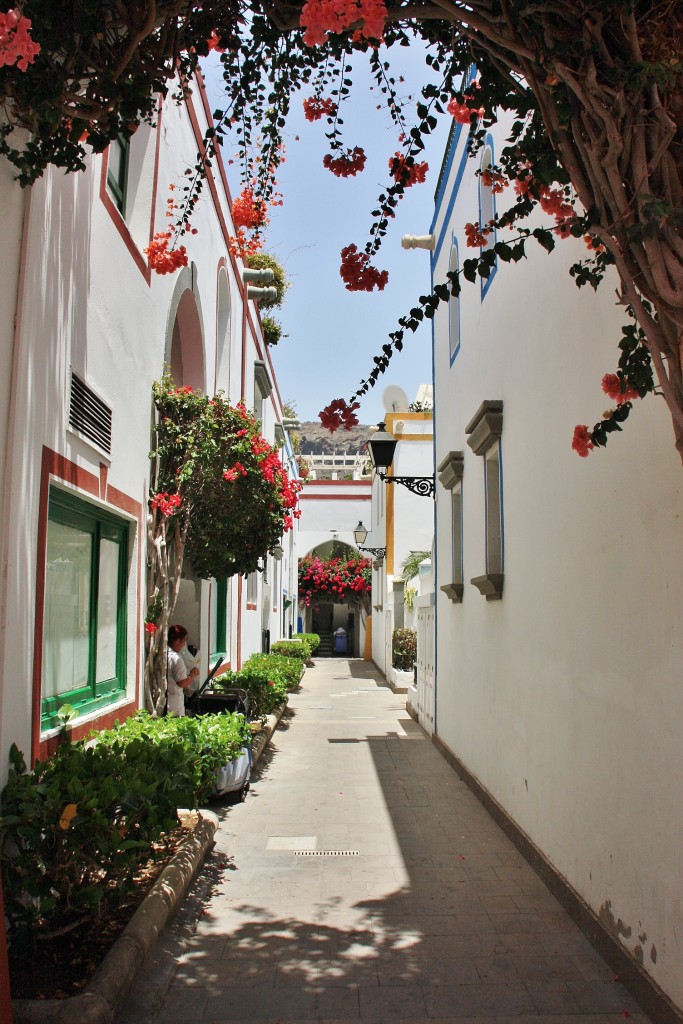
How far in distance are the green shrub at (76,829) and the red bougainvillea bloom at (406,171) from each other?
3.21 m

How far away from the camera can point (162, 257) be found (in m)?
6.94

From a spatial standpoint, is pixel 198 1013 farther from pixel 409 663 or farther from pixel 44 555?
pixel 409 663

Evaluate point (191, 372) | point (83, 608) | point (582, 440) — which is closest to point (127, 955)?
point (83, 608)

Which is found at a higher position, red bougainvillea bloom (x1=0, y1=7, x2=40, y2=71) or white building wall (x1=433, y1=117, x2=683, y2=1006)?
red bougainvillea bloom (x1=0, y1=7, x2=40, y2=71)

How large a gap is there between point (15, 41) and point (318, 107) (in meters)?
1.70

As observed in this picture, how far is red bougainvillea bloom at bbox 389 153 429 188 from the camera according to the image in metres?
4.32

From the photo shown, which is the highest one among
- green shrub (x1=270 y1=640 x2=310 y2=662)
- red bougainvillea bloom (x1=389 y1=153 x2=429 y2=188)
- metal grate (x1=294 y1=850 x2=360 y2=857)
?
red bougainvillea bloom (x1=389 y1=153 x2=429 y2=188)

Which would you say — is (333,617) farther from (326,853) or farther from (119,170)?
(119,170)

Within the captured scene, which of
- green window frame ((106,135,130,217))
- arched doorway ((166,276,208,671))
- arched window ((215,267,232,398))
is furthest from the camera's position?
arched window ((215,267,232,398))

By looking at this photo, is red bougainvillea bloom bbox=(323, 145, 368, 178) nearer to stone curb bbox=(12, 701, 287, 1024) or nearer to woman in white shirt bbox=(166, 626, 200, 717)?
stone curb bbox=(12, 701, 287, 1024)

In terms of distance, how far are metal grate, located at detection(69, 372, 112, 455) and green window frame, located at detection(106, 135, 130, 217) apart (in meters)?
1.83

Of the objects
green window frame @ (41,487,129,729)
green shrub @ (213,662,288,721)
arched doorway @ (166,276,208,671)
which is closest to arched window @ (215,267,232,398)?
arched doorway @ (166,276,208,671)

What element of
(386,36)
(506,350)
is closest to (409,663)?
(506,350)

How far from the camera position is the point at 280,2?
11.2 ft
